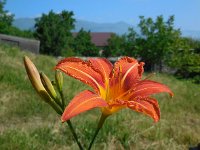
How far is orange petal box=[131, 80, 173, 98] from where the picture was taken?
135cm

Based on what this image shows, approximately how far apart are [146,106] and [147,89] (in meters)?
0.18

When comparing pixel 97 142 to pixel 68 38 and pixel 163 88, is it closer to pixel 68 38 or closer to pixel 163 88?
pixel 163 88

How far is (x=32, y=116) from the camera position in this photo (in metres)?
6.25

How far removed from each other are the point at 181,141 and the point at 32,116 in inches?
89.3

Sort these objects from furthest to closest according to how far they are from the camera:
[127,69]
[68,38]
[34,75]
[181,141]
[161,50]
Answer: [68,38], [161,50], [181,141], [127,69], [34,75]

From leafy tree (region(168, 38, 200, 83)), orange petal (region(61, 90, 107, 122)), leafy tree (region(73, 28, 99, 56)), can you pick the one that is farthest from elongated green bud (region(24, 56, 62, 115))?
leafy tree (region(73, 28, 99, 56))

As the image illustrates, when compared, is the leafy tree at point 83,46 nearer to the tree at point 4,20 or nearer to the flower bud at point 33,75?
the tree at point 4,20

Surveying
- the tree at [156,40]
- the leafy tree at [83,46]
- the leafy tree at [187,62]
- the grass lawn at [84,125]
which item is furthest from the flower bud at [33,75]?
the leafy tree at [83,46]

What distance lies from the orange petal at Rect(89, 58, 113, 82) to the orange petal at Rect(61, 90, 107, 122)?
0.86 ft

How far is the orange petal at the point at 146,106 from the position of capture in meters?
1.18

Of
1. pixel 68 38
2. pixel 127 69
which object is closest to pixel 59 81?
pixel 127 69

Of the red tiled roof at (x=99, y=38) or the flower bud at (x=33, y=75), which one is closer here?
the flower bud at (x=33, y=75)

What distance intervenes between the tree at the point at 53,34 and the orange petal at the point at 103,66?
4654cm

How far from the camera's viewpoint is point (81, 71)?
135 cm
